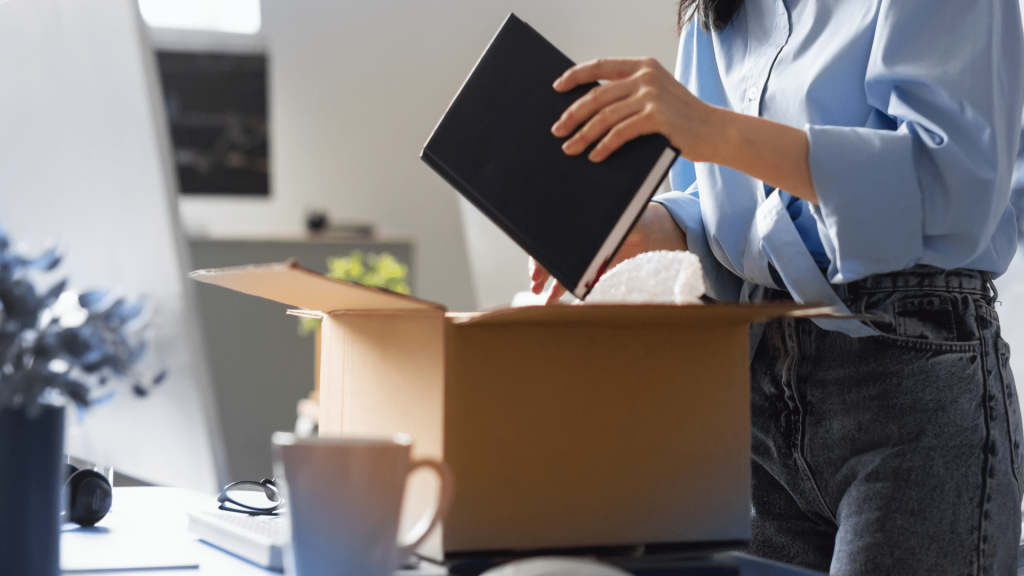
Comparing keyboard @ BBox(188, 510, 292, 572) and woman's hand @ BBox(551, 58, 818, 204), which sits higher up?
woman's hand @ BBox(551, 58, 818, 204)

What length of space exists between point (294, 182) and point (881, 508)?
13.9ft

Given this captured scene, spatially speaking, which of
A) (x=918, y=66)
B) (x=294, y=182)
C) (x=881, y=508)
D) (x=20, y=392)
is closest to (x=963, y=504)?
(x=881, y=508)

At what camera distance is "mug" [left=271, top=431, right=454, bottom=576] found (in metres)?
0.45

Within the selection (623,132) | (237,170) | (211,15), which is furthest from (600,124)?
(211,15)

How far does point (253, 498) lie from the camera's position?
797 mm

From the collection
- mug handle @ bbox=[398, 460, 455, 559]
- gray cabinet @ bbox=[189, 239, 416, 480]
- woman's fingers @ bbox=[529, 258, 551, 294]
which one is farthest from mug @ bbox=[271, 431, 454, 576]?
gray cabinet @ bbox=[189, 239, 416, 480]

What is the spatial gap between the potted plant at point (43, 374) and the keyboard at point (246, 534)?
130mm

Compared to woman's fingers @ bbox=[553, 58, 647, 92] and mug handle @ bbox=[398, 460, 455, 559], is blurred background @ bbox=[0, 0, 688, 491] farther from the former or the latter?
woman's fingers @ bbox=[553, 58, 647, 92]

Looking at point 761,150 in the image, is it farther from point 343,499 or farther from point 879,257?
point 343,499

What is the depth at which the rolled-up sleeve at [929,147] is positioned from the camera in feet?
2.18

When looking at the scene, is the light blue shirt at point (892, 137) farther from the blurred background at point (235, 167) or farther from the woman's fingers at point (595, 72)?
the blurred background at point (235, 167)

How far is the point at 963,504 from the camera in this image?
2.28 feet

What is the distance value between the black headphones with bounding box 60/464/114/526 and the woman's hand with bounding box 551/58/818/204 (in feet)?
1.67

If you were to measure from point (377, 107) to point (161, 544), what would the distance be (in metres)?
4.20
